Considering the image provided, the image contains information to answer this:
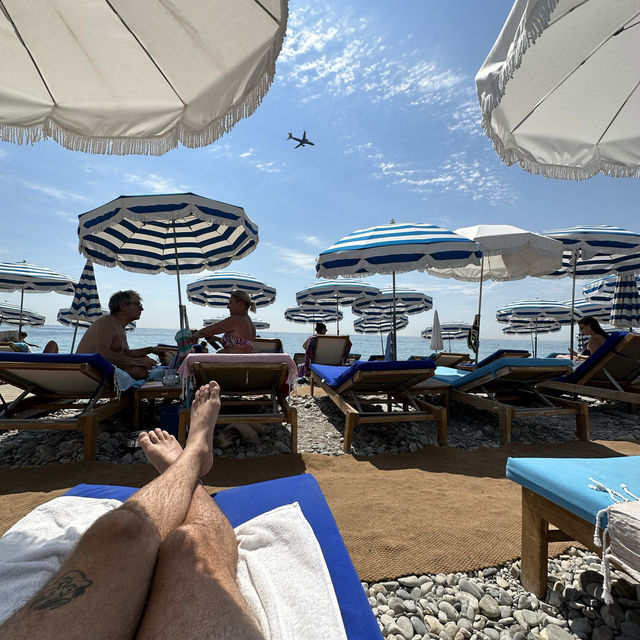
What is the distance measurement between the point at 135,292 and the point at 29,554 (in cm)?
348

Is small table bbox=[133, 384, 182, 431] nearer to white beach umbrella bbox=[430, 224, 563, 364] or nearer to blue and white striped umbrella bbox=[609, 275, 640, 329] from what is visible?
white beach umbrella bbox=[430, 224, 563, 364]

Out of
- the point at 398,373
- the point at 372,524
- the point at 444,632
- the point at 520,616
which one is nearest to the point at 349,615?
the point at 444,632

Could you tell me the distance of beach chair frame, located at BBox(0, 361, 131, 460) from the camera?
111 inches

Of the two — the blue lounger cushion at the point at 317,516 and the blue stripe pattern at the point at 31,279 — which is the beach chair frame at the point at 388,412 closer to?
the blue lounger cushion at the point at 317,516

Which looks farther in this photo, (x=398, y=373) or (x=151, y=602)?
(x=398, y=373)

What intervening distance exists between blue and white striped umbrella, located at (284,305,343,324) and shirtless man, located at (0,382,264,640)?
13928 mm

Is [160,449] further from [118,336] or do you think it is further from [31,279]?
[31,279]

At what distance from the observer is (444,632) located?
128 cm

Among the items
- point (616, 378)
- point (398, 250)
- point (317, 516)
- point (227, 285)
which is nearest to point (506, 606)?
point (317, 516)

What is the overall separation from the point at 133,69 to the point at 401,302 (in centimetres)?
1216

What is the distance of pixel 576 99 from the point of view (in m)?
2.35

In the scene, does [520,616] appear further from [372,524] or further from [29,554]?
[29,554]

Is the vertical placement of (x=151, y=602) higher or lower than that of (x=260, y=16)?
lower

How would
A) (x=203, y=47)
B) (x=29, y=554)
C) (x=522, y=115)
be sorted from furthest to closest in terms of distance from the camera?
(x=522, y=115) < (x=203, y=47) < (x=29, y=554)
